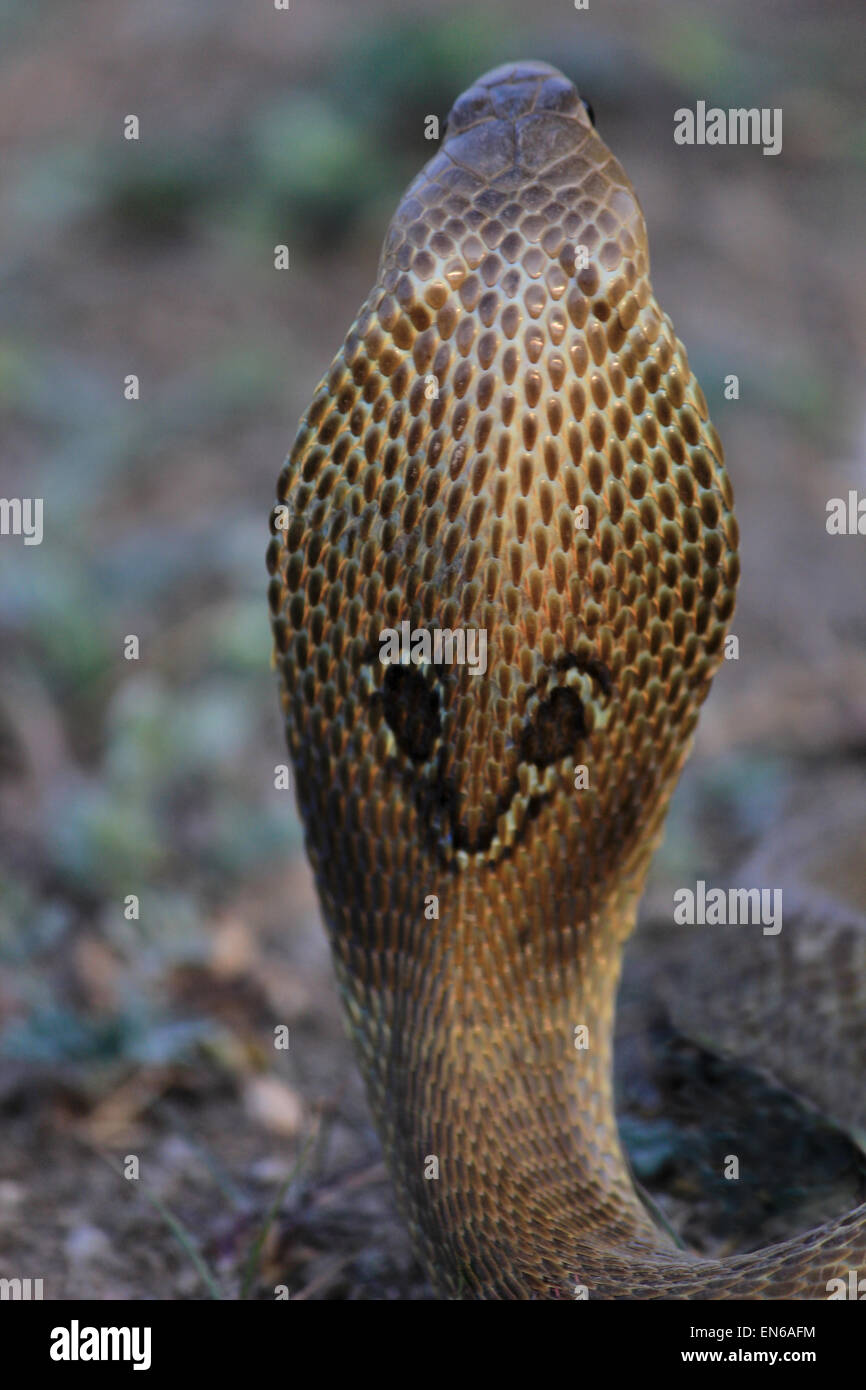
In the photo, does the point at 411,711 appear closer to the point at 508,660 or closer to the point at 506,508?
the point at 508,660

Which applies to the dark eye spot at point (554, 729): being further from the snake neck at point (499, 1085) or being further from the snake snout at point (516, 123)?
the snake snout at point (516, 123)

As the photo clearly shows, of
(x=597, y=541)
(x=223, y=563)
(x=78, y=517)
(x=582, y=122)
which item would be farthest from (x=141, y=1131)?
(x=78, y=517)

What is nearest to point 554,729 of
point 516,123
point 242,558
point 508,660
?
point 508,660

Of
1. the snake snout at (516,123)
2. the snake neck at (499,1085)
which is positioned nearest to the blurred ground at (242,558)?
the snake neck at (499,1085)

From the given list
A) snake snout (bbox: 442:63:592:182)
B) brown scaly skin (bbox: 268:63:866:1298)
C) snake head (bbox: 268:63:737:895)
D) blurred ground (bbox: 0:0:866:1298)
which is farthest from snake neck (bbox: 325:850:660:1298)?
snake snout (bbox: 442:63:592:182)

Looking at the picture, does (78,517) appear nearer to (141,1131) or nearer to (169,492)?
(169,492)
